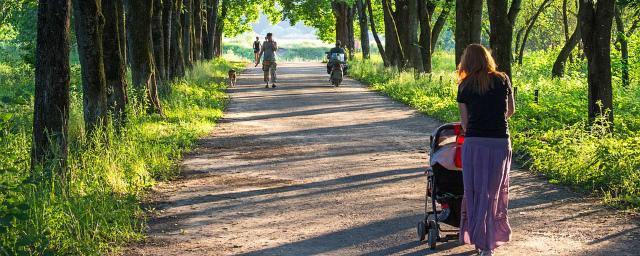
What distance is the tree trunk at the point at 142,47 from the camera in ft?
60.5

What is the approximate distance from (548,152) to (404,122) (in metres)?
6.45

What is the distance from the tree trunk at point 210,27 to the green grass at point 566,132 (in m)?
18.8

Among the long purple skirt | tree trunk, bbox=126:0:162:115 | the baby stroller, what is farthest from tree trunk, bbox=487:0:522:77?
the long purple skirt

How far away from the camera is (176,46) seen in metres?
27.7

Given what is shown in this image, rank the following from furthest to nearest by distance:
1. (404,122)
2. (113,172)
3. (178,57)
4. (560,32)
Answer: (560,32)
(178,57)
(404,122)
(113,172)

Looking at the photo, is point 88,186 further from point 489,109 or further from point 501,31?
point 501,31

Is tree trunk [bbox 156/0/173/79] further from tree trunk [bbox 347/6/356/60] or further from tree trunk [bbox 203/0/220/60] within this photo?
tree trunk [bbox 347/6/356/60]

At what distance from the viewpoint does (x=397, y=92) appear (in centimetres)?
2608

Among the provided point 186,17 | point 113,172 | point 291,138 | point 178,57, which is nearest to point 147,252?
point 113,172

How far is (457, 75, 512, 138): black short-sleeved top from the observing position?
280 inches

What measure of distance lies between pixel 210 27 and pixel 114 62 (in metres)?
33.3

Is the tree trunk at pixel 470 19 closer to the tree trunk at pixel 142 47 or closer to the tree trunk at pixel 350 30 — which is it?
the tree trunk at pixel 142 47

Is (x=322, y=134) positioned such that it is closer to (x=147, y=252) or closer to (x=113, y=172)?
(x=113, y=172)

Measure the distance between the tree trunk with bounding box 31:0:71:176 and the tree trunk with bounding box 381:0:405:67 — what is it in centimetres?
2446
